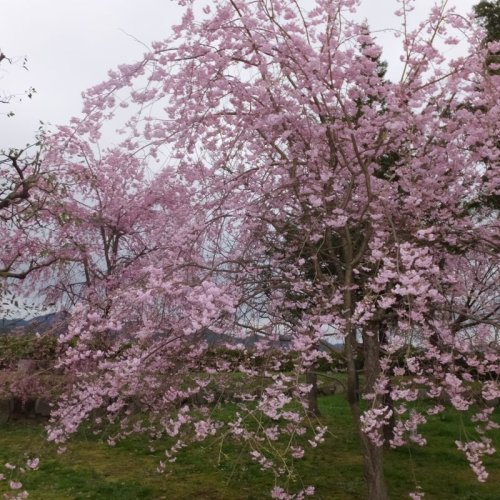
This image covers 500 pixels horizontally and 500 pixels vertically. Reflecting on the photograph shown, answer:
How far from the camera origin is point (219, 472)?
8.99 metres

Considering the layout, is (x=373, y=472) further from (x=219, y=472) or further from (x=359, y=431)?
(x=219, y=472)

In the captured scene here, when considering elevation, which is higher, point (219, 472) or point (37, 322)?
point (37, 322)

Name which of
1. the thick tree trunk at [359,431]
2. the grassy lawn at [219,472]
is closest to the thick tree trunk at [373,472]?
the thick tree trunk at [359,431]

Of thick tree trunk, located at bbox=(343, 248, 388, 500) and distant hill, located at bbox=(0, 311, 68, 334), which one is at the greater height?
distant hill, located at bbox=(0, 311, 68, 334)

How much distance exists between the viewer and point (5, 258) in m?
11.7

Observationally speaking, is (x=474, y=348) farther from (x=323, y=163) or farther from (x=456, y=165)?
(x=323, y=163)

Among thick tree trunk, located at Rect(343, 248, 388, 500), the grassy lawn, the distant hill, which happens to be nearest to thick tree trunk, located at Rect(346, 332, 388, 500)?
thick tree trunk, located at Rect(343, 248, 388, 500)

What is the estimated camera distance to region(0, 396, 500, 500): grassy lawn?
803cm

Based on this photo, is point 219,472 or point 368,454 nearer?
point 368,454

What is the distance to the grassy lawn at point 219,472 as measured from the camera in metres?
8.03

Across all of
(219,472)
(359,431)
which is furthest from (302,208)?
(219,472)

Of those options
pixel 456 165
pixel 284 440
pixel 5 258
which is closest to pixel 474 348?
pixel 456 165

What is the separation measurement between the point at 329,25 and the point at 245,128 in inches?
63.5

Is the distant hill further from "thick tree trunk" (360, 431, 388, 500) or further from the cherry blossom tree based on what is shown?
"thick tree trunk" (360, 431, 388, 500)
